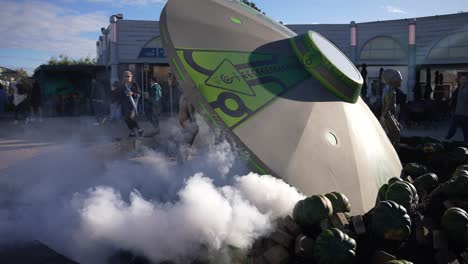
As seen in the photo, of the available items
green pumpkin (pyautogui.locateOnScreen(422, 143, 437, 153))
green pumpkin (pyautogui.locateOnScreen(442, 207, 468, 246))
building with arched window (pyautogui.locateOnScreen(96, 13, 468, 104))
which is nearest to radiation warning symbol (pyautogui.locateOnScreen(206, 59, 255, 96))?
green pumpkin (pyautogui.locateOnScreen(442, 207, 468, 246))

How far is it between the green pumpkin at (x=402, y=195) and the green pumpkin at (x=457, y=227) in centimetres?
30

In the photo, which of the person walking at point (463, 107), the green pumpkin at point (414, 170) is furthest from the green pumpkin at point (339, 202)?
the person walking at point (463, 107)

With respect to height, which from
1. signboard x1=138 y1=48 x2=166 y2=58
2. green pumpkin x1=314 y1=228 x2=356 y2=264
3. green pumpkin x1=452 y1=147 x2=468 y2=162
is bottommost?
green pumpkin x1=314 y1=228 x2=356 y2=264

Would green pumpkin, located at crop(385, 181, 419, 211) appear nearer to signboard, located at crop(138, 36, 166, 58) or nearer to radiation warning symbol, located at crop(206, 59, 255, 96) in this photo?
radiation warning symbol, located at crop(206, 59, 255, 96)

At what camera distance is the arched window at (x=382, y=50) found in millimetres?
20969

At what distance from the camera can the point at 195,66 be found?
123 inches

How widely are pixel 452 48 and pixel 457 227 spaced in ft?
63.9

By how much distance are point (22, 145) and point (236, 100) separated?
8.03 metres

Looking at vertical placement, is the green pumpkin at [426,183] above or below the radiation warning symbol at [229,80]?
below

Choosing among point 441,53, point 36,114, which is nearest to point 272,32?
point 36,114

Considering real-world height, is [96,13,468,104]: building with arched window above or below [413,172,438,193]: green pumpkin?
above

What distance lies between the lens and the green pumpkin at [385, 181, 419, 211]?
3.04 meters

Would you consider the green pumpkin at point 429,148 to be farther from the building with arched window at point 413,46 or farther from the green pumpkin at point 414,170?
the building with arched window at point 413,46

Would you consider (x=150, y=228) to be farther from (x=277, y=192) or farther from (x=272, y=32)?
(x=272, y=32)
